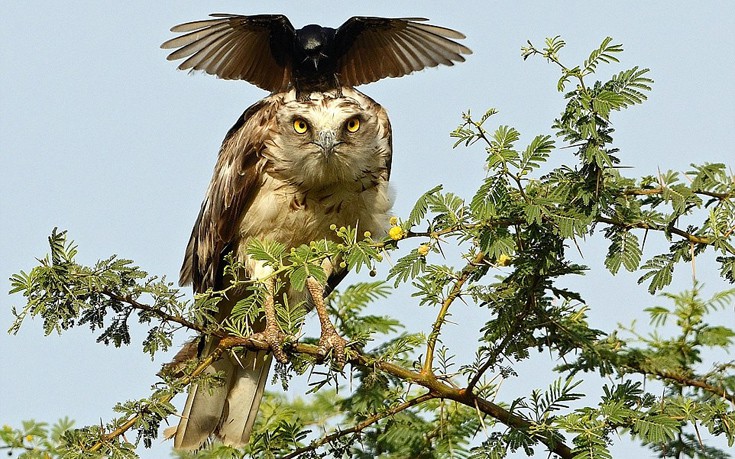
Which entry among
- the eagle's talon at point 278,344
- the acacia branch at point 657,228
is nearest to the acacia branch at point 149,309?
the eagle's talon at point 278,344

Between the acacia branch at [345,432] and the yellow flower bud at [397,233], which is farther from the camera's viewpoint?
the acacia branch at [345,432]

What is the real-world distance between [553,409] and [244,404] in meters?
2.69

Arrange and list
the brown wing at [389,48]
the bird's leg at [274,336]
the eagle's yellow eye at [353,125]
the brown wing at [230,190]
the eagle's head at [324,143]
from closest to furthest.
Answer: the bird's leg at [274,336] → the eagle's head at [324,143] → the eagle's yellow eye at [353,125] → the brown wing at [230,190] → the brown wing at [389,48]

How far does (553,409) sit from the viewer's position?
3.65m

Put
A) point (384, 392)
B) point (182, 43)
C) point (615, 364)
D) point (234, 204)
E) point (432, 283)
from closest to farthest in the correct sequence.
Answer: point (432, 283) < point (615, 364) < point (384, 392) < point (234, 204) < point (182, 43)

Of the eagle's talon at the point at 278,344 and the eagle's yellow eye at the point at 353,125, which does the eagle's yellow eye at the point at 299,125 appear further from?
the eagle's talon at the point at 278,344

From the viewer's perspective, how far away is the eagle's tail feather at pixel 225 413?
225 inches

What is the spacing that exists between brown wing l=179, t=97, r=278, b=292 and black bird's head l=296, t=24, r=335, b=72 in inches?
15.1

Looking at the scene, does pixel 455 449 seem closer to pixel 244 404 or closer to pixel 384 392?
pixel 384 392

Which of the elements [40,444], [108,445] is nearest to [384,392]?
[108,445]

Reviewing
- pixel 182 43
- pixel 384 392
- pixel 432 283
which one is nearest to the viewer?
pixel 432 283

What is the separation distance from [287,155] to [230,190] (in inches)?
19.0

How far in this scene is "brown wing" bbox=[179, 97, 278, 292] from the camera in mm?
5641

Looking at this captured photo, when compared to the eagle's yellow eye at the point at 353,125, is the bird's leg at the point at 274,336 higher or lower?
lower
